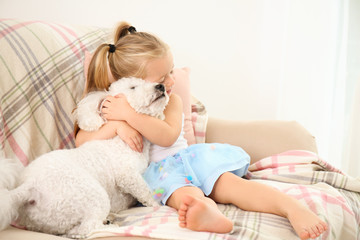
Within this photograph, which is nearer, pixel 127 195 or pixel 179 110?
pixel 127 195

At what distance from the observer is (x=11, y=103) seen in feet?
3.85

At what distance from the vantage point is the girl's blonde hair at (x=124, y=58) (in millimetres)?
1292

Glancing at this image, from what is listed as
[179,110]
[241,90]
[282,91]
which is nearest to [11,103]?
[179,110]

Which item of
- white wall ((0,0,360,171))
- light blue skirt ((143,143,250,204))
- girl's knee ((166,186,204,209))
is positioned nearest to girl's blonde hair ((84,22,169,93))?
light blue skirt ((143,143,250,204))

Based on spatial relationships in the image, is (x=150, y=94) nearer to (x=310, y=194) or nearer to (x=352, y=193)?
(x=310, y=194)

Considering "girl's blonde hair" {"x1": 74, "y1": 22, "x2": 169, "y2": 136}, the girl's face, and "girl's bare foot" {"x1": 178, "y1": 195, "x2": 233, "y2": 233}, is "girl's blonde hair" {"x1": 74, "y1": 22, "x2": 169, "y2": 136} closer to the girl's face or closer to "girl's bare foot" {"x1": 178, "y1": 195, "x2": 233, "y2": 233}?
the girl's face

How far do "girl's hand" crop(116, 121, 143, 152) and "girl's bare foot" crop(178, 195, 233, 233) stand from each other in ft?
1.16

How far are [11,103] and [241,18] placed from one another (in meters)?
1.59

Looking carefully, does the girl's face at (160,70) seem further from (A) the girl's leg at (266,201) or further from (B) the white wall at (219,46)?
(B) the white wall at (219,46)

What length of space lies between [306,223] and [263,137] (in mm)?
654

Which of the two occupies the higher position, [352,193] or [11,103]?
[11,103]

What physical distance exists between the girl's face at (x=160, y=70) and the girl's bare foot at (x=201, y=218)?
1.83 feet

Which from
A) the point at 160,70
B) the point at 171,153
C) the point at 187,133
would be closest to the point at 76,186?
the point at 171,153

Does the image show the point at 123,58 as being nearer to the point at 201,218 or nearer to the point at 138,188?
the point at 138,188
